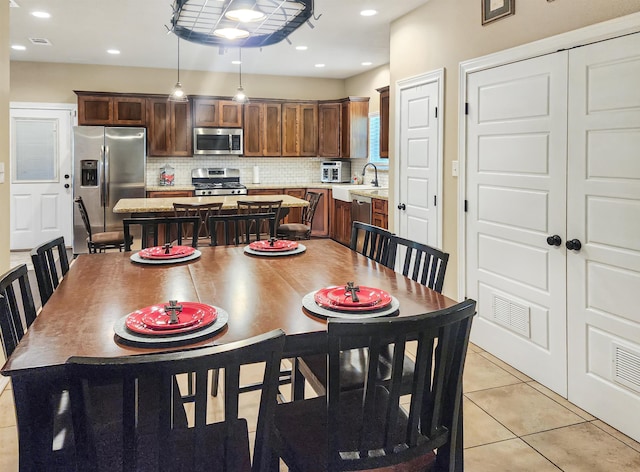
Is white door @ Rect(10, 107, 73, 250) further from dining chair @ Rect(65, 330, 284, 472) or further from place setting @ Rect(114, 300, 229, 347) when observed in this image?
dining chair @ Rect(65, 330, 284, 472)

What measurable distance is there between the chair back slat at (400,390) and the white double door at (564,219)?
5.07 ft

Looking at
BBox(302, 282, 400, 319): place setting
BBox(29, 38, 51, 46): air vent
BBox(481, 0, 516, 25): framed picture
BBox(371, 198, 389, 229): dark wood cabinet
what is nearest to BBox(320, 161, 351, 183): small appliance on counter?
BBox(371, 198, 389, 229): dark wood cabinet

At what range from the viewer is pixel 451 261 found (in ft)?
13.3

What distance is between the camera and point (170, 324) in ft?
5.01

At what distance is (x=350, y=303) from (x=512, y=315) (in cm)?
200

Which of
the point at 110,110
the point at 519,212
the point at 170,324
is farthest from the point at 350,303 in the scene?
the point at 110,110

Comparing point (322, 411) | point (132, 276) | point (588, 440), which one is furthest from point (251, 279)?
point (588, 440)

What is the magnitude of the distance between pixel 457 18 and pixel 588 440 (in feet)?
9.80

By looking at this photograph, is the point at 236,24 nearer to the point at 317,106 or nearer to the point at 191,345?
the point at 191,345

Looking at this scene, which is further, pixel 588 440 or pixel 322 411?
pixel 588 440

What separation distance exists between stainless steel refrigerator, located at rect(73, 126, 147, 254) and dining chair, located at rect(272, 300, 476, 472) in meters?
6.12

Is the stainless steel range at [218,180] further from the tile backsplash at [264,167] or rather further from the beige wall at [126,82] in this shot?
the beige wall at [126,82]

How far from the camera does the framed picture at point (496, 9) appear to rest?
127 inches

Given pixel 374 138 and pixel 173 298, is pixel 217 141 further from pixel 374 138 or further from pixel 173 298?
pixel 173 298
